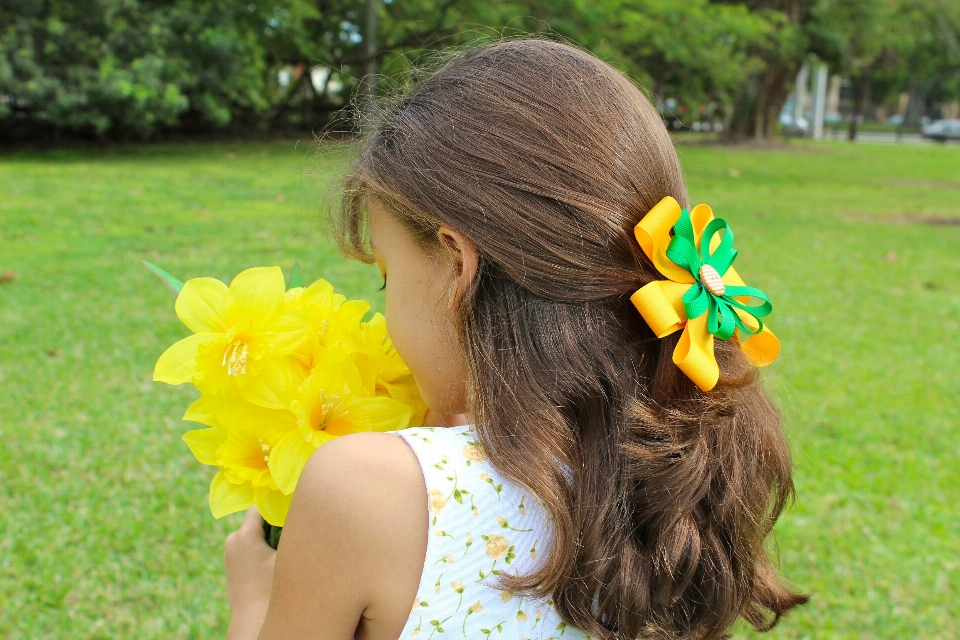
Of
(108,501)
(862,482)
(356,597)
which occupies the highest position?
(356,597)

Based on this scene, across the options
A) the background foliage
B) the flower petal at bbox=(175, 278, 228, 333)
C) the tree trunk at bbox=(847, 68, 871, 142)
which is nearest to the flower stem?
the flower petal at bbox=(175, 278, 228, 333)

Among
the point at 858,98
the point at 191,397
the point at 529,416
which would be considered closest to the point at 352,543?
the point at 529,416

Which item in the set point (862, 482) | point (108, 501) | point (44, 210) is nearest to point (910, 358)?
point (862, 482)

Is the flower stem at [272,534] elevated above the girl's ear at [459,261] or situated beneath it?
situated beneath

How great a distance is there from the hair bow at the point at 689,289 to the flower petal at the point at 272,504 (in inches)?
23.3

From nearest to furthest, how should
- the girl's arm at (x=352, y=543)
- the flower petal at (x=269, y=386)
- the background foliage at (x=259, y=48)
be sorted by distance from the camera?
the girl's arm at (x=352, y=543) → the flower petal at (x=269, y=386) → the background foliage at (x=259, y=48)

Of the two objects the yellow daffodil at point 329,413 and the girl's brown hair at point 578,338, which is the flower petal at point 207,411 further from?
the girl's brown hair at point 578,338

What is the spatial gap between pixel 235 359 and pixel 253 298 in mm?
102

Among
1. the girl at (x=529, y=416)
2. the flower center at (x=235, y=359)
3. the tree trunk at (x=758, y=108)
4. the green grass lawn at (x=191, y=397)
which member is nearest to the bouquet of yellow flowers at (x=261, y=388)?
the flower center at (x=235, y=359)

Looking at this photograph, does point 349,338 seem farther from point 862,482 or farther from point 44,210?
point 44,210

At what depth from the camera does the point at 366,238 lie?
1436 mm

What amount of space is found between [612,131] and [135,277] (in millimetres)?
4932

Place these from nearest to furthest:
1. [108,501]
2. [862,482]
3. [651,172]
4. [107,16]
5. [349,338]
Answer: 1. [651,172]
2. [349,338]
3. [108,501]
4. [862,482]
5. [107,16]

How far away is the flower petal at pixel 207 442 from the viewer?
4.31ft
